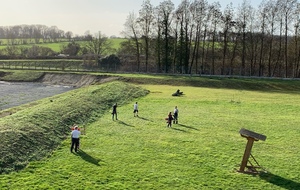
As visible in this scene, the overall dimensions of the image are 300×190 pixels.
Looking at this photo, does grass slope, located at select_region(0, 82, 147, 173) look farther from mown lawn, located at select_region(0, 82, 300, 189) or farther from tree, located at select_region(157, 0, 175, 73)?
tree, located at select_region(157, 0, 175, 73)

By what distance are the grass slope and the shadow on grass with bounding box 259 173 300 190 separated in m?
14.1

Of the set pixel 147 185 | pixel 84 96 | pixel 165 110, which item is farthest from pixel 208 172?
pixel 84 96

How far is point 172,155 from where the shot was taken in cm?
2173

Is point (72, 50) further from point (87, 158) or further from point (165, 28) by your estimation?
point (87, 158)

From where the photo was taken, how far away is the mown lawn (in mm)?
17281

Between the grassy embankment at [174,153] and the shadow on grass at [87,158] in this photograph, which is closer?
the grassy embankment at [174,153]

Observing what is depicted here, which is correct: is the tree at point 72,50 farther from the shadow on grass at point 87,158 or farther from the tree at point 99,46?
the shadow on grass at point 87,158

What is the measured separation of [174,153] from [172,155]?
0.52 m

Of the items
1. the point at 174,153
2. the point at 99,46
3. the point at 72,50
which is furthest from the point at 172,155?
the point at 72,50

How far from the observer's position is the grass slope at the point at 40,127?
771 inches

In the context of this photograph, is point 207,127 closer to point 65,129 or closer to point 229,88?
point 65,129

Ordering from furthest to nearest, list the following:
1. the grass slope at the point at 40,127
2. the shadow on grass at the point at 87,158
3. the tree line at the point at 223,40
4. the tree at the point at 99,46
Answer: the tree at the point at 99,46 < the tree line at the point at 223,40 < the shadow on grass at the point at 87,158 < the grass slope at the point at 40,127

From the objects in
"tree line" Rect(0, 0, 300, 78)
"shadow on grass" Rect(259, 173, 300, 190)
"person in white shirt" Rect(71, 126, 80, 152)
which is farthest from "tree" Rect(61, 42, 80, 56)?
"shadow on grass" Rect(259, 173, 300, 190)

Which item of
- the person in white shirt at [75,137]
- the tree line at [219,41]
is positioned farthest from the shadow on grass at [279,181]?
the tree line at [219,41]
